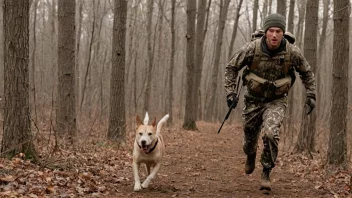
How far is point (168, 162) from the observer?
29.4 feet

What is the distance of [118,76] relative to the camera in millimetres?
11008

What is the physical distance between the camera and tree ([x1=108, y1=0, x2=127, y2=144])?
35.6ft

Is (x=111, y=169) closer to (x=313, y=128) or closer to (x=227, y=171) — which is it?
(x=227, y=171)

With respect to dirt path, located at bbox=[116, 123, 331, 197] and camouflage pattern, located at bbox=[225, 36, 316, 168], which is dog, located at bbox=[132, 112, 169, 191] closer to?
dirt path, located at bbox=[116, 123, 331, 197]

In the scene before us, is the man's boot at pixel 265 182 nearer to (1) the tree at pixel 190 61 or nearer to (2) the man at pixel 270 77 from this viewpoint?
(2) the man at pixel 270 77

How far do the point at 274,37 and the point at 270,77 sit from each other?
0.59m

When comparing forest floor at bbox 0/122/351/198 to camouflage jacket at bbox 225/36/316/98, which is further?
camouflage jacket at bbox 225/36/316/98

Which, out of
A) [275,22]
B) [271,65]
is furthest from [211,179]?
[275,22]

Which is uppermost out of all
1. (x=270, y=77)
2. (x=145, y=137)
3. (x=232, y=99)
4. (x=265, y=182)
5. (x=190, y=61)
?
(x=190, y=61)

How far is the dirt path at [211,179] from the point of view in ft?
18.8

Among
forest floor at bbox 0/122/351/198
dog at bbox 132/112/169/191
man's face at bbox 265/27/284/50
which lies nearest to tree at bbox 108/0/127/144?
forest floor at bbox 0/122/351/198

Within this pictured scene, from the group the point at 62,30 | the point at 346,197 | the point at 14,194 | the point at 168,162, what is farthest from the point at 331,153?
the point at 62,30

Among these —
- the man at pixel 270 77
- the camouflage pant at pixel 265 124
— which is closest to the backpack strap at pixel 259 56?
the man at pixel 270 77

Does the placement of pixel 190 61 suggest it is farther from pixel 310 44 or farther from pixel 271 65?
pixel 271 65
